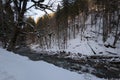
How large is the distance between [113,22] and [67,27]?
17.0 metres

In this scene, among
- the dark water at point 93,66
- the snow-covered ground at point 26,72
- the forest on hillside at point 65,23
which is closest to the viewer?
the snow-covered ground at point 26,72

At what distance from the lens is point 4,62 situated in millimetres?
5270

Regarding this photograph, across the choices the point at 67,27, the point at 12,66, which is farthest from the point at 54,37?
the point at 12,66

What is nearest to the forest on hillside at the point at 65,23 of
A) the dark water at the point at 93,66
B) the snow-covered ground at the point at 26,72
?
the dark water at the point at 93,66

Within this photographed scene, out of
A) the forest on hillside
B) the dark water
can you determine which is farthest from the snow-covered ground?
the dark water

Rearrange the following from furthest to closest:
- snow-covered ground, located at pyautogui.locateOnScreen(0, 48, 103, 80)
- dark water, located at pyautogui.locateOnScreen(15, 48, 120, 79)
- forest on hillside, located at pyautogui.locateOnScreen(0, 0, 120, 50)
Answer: dark water, located at pyautogui.locateOnScreen(15, 48, 120, 79) → forest on hillside, located at pyautogui.locateOnScreen(0, 0, 120, 50) → snow-covered ground, located at pyautogui.locateOnScreen(0, 48, 103, 80)

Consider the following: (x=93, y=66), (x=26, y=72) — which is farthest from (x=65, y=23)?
(x=26, y=72)

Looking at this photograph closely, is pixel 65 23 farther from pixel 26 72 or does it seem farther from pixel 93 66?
pixel 26 72

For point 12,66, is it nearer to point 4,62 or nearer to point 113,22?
point 4,62

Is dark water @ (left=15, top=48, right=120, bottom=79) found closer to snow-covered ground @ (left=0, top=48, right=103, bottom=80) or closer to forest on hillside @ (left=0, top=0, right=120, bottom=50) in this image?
forest on hillside @ (left=0, top=0, right=120, bottom=50)

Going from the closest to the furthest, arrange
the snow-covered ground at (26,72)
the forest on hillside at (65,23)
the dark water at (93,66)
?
the snow-covered ground at (26,72) → the forest on hillside at (65,23) → the dark water at (93,66)

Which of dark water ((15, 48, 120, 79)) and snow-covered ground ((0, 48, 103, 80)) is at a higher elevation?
snow-covered ground ((0, 48, 103, 80))

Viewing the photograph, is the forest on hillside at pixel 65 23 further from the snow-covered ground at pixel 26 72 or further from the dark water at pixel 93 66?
the snow-covered ground at pixel 26 72

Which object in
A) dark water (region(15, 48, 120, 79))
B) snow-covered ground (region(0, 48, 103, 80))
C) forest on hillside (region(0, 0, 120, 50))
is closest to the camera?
snow-covered ground (region(0, 48, 103, 80))
